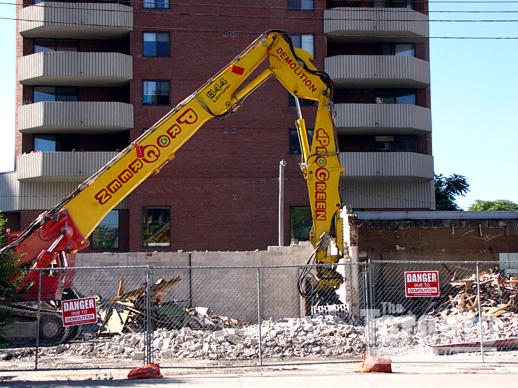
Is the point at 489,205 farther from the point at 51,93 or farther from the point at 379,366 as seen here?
the point at 379,366

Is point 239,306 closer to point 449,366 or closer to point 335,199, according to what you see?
point 335,199

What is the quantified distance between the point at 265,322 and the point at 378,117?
2120 cm

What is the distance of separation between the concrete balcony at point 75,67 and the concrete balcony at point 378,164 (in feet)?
38.7

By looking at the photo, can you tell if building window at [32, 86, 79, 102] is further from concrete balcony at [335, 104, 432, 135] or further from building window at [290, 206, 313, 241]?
concrete balcony at [335, 104, 432, 135]

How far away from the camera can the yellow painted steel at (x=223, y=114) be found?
19.5 metres

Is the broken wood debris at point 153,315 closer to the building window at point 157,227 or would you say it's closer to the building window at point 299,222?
the building window at point 157,227

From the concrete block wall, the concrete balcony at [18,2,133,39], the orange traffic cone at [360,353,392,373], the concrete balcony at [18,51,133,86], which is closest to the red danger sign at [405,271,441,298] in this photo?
the orange traffic cone at [360,353,392,373]

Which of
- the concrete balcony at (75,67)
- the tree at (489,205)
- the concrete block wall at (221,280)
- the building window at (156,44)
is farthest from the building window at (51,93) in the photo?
the tree at (489,205)

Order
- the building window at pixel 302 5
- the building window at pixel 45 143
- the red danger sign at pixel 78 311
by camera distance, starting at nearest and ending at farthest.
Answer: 1. the red danger sign at pixel 78 311
2. the building window at pixel 45 143
3. the building window at pixel 302 5

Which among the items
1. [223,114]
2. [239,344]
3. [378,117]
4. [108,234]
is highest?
[378,117]

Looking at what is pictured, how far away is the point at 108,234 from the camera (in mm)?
38344

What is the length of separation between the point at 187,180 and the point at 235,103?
17.6 metres

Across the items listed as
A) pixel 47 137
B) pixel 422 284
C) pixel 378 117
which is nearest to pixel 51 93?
pixel 47 137

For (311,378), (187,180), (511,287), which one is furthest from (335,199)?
(187,180)
